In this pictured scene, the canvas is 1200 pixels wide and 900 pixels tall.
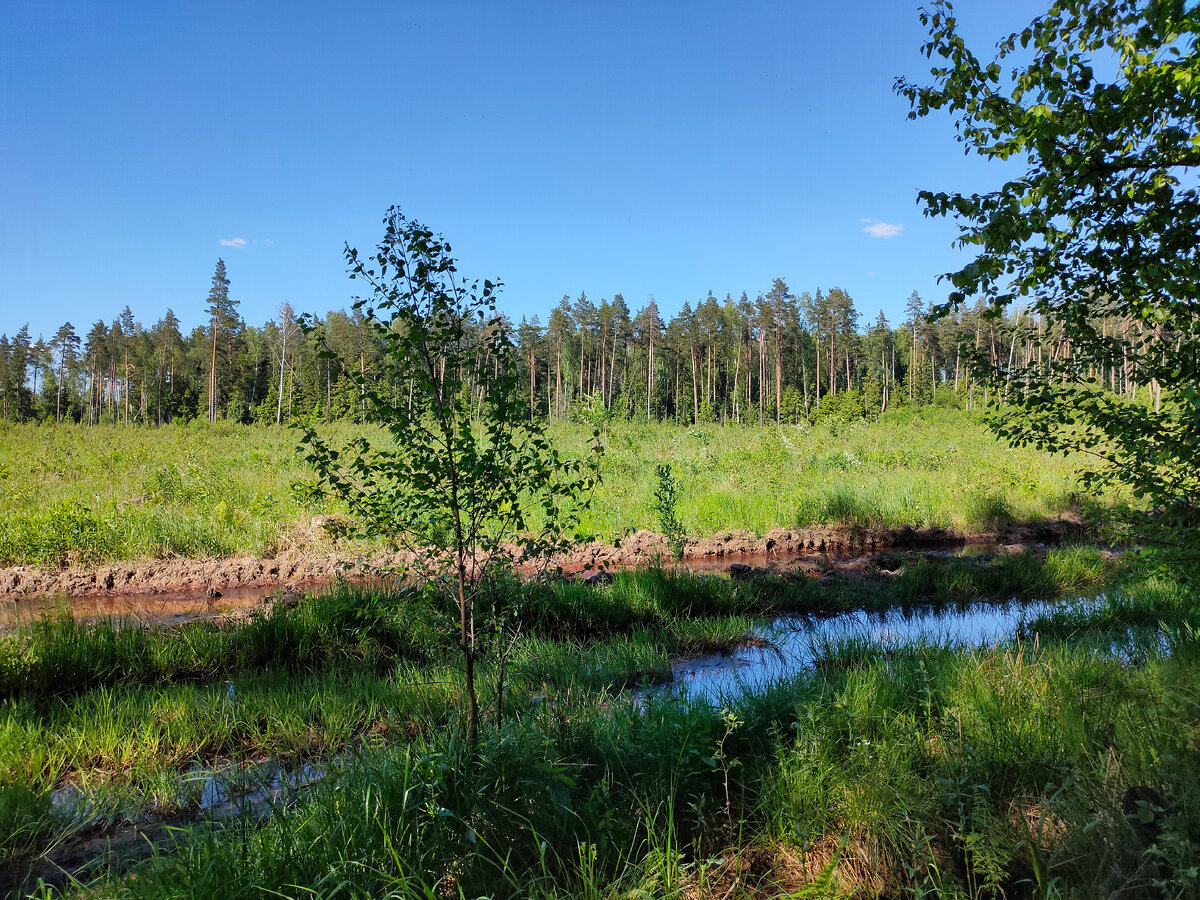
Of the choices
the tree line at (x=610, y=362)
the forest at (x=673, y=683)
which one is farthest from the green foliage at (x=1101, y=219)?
the tree line at (x=610, y=362)

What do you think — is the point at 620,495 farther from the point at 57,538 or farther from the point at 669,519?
the point at 57,538

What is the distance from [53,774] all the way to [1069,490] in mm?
17629

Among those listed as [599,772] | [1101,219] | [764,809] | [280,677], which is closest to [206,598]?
[280,677]

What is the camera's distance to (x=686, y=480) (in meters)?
16.4

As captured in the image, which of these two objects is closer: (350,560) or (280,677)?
(280,677)

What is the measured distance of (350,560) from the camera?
1079 centimetres

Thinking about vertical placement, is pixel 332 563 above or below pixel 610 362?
A: below

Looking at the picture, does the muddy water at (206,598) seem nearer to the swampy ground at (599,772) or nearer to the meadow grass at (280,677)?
the meadow grass at (280,677)

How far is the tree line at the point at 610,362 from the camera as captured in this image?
6291 centimetres

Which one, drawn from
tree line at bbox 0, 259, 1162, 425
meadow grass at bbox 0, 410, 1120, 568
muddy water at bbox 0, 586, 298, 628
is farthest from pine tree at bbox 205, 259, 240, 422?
muddy water at bbox 0, 586, 298, 628

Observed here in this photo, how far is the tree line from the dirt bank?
4332 centimetres

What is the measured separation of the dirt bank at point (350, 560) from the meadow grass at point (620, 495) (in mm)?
443

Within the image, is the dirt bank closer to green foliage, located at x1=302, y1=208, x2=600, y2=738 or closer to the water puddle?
the water puddle

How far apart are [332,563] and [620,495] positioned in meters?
6.60
